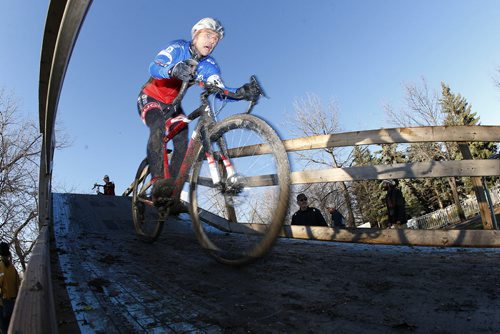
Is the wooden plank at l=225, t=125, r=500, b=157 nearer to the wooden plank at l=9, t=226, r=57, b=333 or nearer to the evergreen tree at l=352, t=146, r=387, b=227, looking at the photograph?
the wooden plank at l=9, t=226, r=57, b=333

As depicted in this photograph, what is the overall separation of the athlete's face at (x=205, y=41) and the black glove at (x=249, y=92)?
806 millimetres

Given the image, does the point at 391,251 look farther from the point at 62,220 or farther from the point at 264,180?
the point at 62,220

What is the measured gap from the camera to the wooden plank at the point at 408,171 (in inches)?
152

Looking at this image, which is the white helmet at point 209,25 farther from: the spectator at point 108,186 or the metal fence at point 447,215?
the metal fence at point 447,215

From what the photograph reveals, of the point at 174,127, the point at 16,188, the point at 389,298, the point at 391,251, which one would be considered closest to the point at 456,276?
the point at 389,298

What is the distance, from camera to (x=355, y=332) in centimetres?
132

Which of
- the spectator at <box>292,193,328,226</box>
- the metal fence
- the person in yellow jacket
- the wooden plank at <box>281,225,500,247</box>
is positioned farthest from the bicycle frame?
the metal fence

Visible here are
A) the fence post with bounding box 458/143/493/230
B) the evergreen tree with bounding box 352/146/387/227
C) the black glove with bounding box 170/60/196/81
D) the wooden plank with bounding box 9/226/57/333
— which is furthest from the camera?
the evergreen tree with bounding box 352/146/387/227

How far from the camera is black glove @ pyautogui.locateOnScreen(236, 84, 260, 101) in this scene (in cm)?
265

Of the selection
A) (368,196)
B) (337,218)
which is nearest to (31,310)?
(337,218)

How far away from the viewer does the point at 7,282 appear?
582 cm

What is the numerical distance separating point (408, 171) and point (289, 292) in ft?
10.1

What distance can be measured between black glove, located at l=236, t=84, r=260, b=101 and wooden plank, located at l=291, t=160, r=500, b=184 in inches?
54.5

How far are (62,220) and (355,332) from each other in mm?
6267
